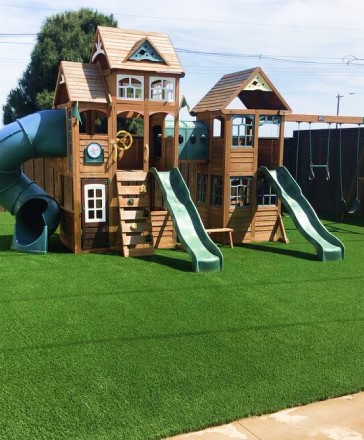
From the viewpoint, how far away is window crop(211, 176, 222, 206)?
13891mm

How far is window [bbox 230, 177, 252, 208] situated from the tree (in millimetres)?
13106

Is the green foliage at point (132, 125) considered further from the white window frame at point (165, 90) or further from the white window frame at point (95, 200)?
the white window frame at point (95, 200)

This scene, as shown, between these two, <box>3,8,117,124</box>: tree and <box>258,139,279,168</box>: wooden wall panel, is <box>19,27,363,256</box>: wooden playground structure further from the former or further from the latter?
<box>3,8,117,124</box>: tree

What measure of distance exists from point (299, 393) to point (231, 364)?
3.02 feet

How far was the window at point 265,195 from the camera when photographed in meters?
14.1

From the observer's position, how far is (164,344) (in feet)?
21.2

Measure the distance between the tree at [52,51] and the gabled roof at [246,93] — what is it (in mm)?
11541

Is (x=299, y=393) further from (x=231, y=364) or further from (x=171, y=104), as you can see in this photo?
(x=171, y=104)

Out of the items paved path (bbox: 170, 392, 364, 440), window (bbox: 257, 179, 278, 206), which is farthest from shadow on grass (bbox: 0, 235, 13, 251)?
paved path (bbox: 170, 392, 364, 440)

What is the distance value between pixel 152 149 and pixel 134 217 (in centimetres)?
334

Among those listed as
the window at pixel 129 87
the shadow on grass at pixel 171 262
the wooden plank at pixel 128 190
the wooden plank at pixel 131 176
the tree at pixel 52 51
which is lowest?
the shadow on grass at pixel 171 262

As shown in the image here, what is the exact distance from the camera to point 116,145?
12148 millimetres

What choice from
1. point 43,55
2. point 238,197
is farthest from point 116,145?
point 43,55

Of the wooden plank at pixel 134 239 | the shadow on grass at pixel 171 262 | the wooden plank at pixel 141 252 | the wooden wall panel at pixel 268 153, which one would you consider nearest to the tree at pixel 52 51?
the wooden wall panel at pixel 268 153
